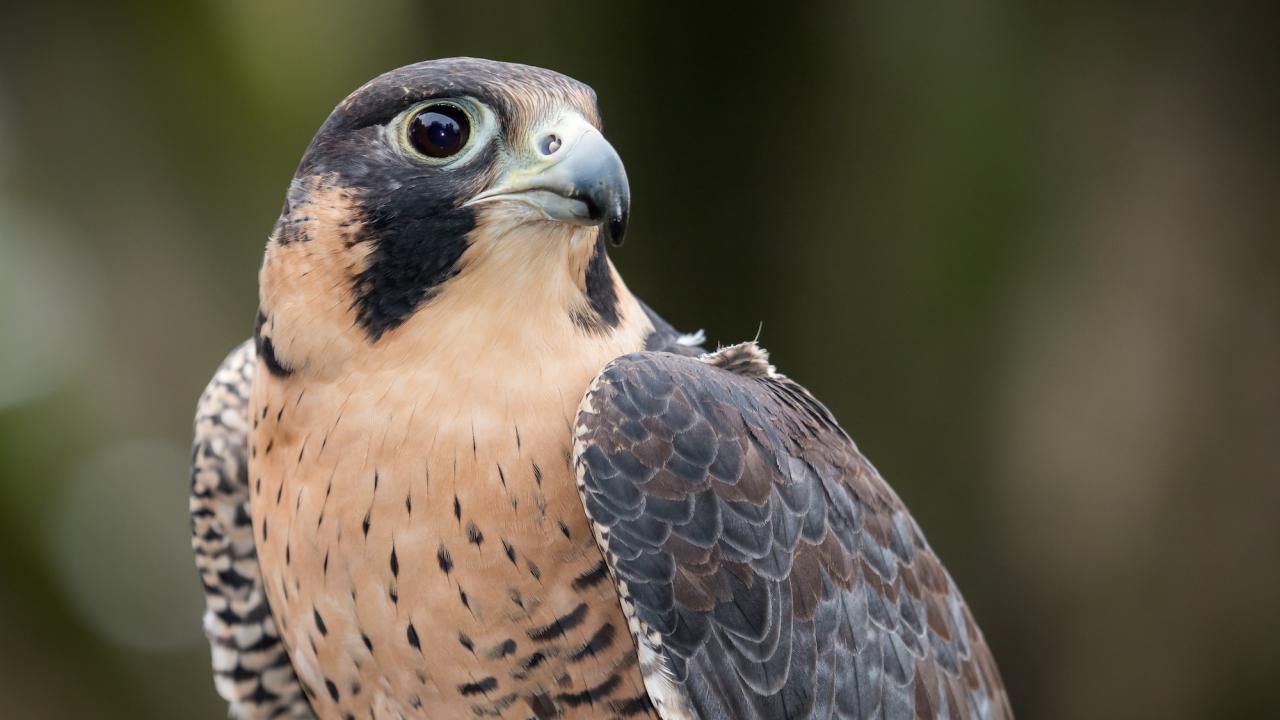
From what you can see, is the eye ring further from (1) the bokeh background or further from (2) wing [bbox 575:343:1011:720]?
(1) the bokeh background

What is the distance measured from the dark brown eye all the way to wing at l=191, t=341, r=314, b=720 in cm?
102

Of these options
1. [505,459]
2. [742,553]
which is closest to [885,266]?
[742,553]

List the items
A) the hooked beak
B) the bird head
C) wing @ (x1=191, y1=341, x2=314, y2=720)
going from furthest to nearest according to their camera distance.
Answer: wing @ (x1=191, y1=341, x2=314, y2=720) → the bird head → the hooked beak

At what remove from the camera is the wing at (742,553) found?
6.96 ft

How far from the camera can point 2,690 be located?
5.57 metres

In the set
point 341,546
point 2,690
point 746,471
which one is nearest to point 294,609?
point 341,546

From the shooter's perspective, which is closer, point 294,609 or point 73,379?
point 294,609

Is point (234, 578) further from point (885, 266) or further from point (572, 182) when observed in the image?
point (885, 266)

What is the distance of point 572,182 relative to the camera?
2098 millimetres

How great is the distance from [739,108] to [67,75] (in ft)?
11.4

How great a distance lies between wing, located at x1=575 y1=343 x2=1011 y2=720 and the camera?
212cm

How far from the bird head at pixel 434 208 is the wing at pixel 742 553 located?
307 millimetres

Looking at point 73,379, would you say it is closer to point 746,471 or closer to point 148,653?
point 148,653

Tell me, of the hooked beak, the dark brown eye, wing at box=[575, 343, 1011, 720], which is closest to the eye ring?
the dark brown eye
